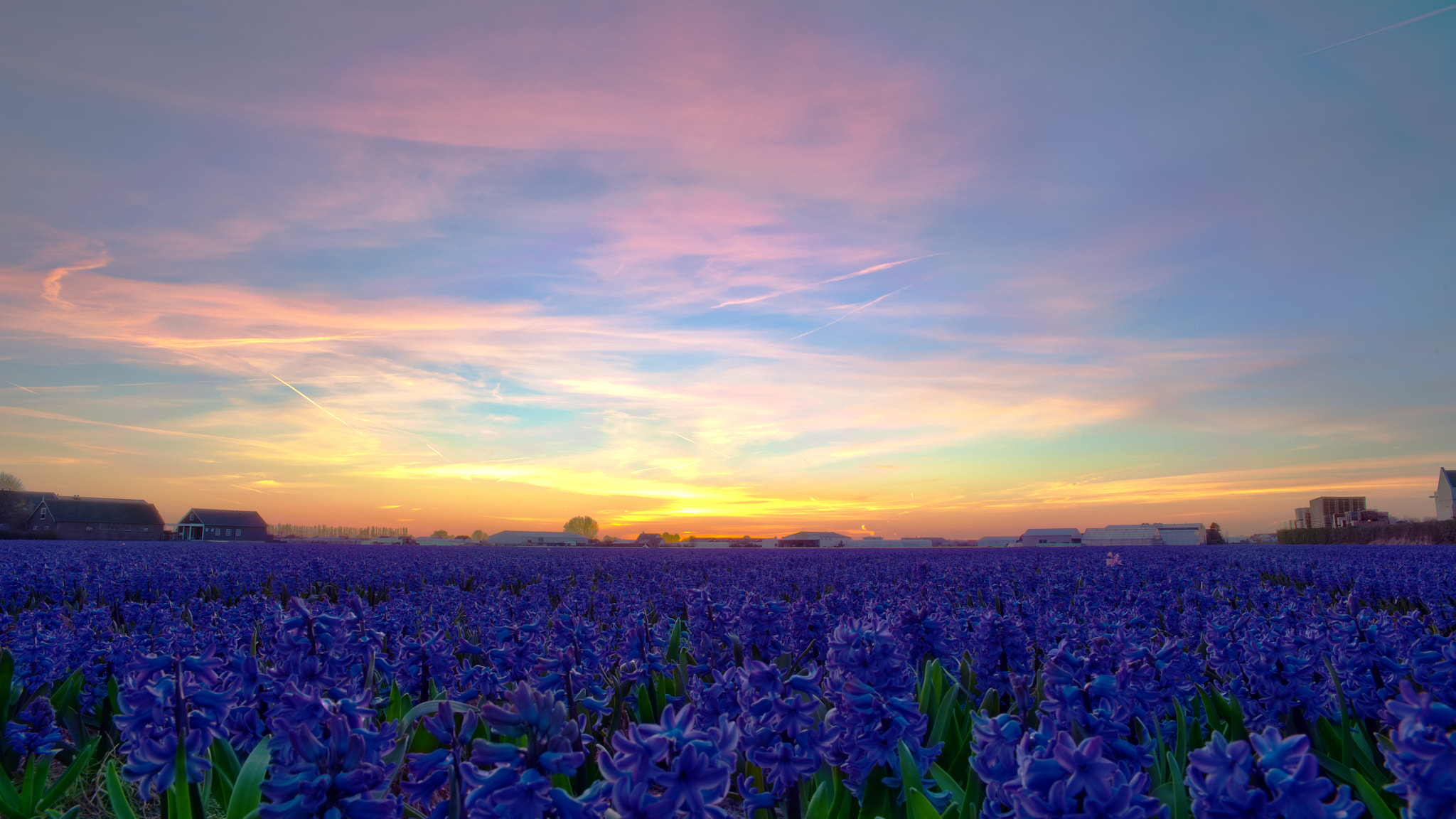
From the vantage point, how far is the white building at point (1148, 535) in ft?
240

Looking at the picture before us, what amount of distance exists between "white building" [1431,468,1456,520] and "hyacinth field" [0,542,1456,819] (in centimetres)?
7741

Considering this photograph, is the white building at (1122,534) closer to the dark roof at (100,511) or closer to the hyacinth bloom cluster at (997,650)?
the hyacinth bloom cluster at (997,650)

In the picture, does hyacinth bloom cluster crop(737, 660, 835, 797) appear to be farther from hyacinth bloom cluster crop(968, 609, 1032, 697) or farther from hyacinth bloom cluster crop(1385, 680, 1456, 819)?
hyacinth bloom cluster crop(968, 609, 1032, 697)

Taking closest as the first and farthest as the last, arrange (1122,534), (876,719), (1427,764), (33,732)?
1. (1427,764)
2. (876,719)
3. (33,732)
4. (1122,534)

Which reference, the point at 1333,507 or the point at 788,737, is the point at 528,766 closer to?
the point at 788,737

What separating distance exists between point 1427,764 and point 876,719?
54.8 inches

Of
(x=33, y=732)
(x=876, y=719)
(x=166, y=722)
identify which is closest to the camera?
(x=166, y=722)

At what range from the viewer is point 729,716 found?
3133 millimetres

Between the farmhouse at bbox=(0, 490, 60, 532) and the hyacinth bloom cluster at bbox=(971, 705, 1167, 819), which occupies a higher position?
the hyacinth bloom cluster at bbox=(971, 705, 1167, 819)

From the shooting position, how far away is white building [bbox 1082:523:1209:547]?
73.2 m

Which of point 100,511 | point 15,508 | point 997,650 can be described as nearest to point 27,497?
point 15,508

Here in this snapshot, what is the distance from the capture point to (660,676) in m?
4.47

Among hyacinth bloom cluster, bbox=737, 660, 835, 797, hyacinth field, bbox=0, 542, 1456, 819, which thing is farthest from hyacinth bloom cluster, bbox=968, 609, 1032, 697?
hyacinth bloom cluster, bbox=737, 660, 835, 797

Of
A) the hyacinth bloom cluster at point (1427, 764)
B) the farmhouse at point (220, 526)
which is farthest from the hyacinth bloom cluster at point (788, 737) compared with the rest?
the farmhouse at point (220, 526)
